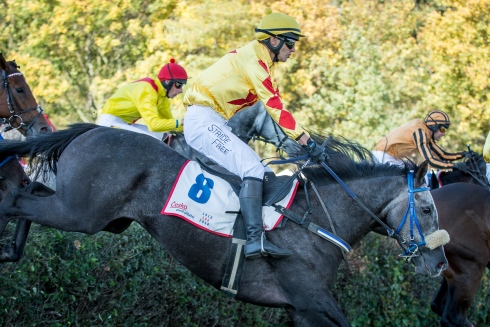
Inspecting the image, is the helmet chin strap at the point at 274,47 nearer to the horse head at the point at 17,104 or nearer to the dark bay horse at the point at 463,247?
the horse head at the point at 17,104

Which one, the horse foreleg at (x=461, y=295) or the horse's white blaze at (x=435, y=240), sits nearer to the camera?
the horse's white blaze at (x=435, y=240)

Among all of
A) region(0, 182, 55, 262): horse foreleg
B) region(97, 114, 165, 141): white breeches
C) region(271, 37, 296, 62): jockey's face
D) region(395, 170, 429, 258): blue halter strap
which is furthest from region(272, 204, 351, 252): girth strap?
region(97, 114, 165, 141): white breeches

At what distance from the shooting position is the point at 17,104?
6.22m

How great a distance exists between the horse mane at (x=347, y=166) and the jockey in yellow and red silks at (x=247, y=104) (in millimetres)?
212

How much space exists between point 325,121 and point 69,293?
11695 millimetres

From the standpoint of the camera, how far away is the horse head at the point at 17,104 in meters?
6.11

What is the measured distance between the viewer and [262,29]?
4934mm

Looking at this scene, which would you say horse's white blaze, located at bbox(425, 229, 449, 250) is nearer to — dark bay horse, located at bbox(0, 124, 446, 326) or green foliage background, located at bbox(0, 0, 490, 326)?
dark bay horse, located at bbox(0, 124, 446, 326)

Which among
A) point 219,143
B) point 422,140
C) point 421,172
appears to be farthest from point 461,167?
point 219,143

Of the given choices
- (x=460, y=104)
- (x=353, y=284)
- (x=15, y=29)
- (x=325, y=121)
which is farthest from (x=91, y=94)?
(x=353, y=284)

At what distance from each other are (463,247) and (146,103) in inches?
148

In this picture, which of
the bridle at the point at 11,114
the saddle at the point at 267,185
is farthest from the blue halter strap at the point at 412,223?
the bridle at the point at 11,114

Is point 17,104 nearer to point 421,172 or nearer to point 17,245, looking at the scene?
point 17,245

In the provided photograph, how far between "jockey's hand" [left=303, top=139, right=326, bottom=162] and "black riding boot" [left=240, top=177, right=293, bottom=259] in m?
0.49
